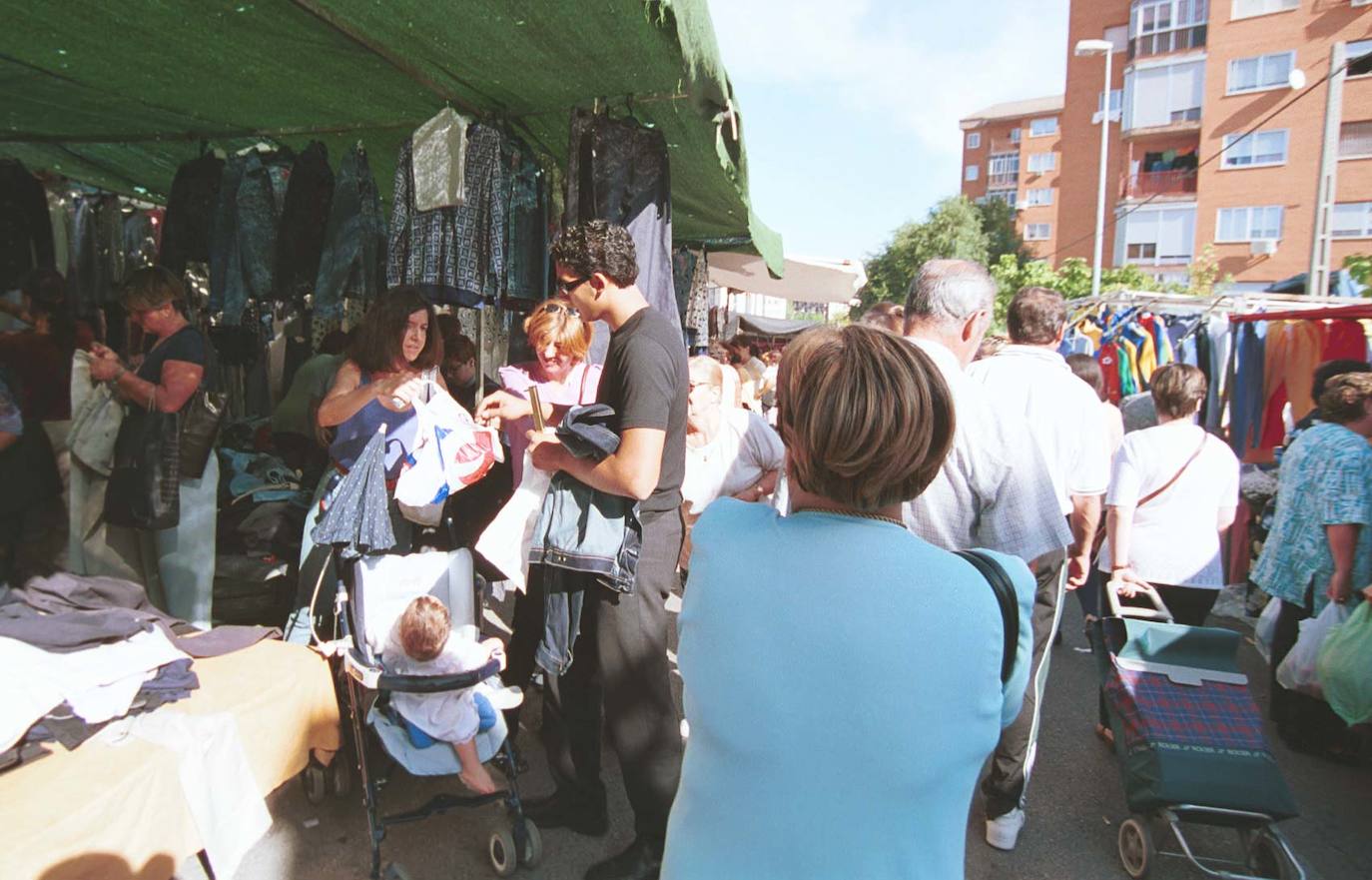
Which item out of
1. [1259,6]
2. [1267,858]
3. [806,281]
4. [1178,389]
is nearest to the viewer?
[1267,858]

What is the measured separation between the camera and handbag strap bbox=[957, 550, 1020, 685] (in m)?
1.07

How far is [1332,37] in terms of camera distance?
27.9 m

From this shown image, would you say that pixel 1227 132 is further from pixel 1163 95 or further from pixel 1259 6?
pixel 1259 6

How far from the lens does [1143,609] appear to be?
3.26m

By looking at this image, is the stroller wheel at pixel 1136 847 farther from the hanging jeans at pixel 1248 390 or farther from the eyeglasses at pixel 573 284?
the hanging jeans at pixel 1248 390

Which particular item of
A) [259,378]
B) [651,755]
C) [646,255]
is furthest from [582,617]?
[259,378]

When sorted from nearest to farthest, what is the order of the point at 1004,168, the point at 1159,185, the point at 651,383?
the point at 651,383 → the point at 1159,185 → the point at 1004,168

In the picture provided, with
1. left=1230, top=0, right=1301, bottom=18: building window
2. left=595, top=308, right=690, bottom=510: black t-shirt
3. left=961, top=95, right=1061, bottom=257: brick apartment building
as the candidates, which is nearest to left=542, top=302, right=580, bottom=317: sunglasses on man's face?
left=595, top=308, right=690, bottom=510: black t-shirt

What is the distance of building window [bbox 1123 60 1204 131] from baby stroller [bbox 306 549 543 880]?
3776 cm

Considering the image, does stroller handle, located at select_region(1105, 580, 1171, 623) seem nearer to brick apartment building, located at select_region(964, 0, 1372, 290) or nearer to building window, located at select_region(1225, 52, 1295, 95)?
brick apartment building, located at select_region(964, 0, 1372, 290)

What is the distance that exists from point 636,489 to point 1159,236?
36.3m

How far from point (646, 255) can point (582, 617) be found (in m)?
1.80

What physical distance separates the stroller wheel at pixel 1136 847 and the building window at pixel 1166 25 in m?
37.8

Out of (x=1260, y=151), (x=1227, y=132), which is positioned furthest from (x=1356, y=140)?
(x=1227, y=132)
